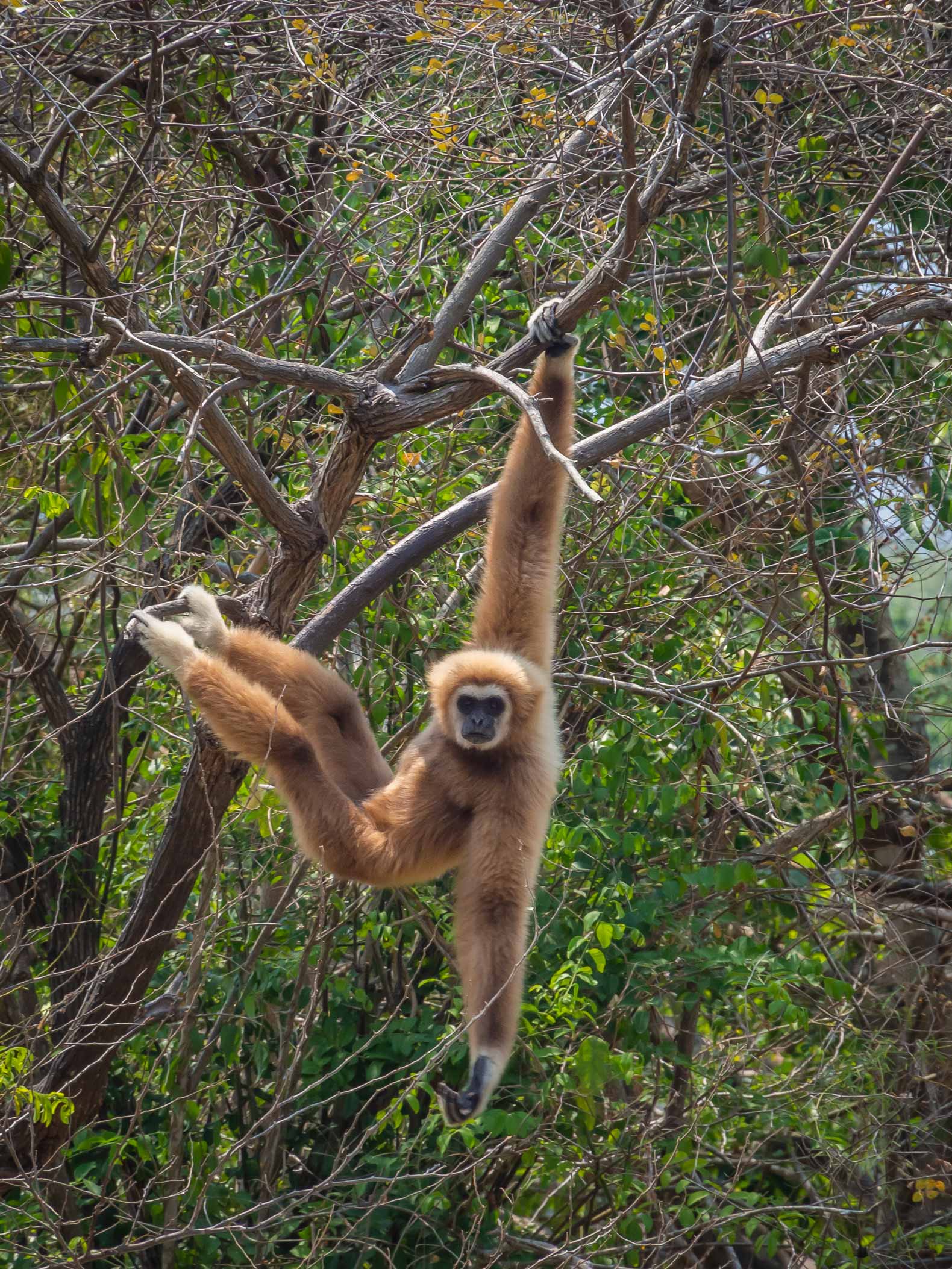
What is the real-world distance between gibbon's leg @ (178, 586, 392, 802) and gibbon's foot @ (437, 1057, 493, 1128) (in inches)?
40.7

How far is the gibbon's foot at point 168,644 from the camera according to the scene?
3.98 m

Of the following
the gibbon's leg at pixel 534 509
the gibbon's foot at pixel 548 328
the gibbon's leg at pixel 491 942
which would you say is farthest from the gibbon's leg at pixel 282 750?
the gibbon's foot at pixel 548 328

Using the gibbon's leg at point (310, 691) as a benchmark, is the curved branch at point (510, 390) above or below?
above

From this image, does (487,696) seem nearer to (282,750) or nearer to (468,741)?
(468,741)

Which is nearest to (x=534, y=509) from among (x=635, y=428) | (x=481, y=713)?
(x=635, y=428)

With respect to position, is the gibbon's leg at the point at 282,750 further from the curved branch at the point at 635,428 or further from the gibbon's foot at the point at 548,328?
the gibbon's foot at the point at 548,328

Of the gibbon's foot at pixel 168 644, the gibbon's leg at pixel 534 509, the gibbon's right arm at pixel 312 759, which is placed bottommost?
the gibbon's right arm at pixel 312 759

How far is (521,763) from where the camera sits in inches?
179

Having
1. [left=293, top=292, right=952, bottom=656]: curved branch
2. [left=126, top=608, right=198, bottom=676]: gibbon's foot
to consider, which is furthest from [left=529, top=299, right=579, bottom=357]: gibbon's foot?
[left=126, top=608, right=198, bottom=676]: gibbon's foot

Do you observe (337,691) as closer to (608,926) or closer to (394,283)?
(608,926)

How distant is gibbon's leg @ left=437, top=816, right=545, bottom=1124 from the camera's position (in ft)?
13.1

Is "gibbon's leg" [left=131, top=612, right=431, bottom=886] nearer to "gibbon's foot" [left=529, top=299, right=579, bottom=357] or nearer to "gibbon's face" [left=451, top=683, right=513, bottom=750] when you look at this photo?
"gibbon's face" [left=451, top=683, right=513, bottom=750]

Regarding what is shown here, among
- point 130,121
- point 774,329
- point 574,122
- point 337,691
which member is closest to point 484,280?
point 574,122

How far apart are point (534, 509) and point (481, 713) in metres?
0.76
